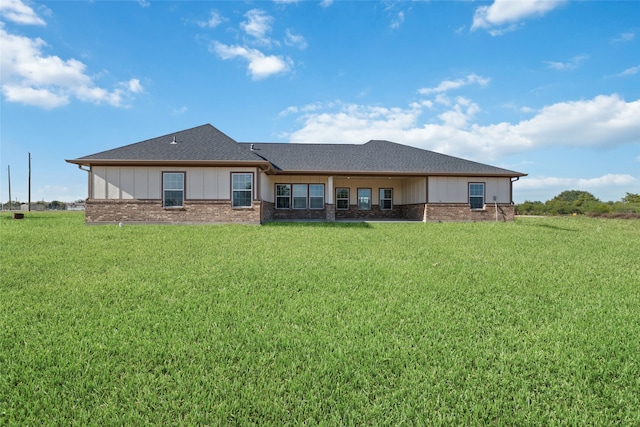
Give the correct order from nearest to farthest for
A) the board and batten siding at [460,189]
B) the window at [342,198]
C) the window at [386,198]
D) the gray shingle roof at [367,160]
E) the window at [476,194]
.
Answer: the gray shingle roof at [367,160]
the board and batten siding at [460,189]
the window at [476,194]
the window at [342,198]
the window at [386,198]

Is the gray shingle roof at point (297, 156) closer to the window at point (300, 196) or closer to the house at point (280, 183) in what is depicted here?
the house at point (280, 183)

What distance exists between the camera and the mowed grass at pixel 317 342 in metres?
2.97

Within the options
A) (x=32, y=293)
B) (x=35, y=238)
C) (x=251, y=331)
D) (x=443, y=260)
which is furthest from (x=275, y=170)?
(x=251, y=331)

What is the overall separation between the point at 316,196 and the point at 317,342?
16.4 metres

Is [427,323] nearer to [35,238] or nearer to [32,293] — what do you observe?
[32,293]

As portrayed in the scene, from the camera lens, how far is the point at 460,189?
62.7ft

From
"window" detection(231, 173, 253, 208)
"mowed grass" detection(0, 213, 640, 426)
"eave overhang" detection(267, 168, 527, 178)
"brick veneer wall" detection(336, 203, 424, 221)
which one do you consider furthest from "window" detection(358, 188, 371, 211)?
"mowed grass" detection(0, 213, 640, 426)

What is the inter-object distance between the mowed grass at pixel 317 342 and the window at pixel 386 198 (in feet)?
47.1

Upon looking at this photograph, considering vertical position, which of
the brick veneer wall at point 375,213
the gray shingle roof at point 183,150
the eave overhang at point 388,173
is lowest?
the brick veneer wall at point 375,213

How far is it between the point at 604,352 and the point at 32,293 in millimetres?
8142

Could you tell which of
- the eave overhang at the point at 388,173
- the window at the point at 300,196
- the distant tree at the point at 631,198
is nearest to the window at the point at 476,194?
the eave overhang at the point at 388,173

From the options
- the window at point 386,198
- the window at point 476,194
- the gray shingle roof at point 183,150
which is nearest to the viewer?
the gray shingle roof at point 183,150

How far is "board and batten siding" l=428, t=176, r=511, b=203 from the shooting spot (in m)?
19.0

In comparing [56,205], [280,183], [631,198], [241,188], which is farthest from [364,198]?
[56,205]
